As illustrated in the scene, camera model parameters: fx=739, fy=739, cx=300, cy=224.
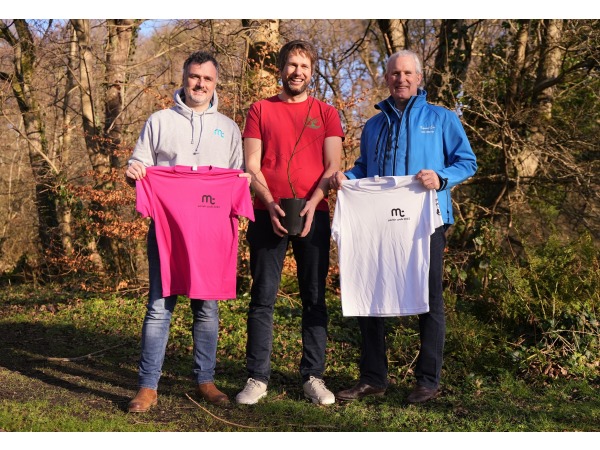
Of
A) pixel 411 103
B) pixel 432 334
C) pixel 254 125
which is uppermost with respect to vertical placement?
pixel 411 103

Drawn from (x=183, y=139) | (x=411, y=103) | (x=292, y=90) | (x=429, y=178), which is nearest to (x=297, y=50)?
(x=292, y=90)

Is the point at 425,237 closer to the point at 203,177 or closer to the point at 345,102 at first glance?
the point at 203,177

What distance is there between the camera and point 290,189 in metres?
5.02

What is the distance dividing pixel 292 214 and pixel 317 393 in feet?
4.17

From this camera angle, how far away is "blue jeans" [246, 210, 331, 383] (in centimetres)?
507

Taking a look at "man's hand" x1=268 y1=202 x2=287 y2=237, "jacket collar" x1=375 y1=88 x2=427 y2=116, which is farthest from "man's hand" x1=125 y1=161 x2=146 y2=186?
"jacket collar" x1=375 y1=88 x2=427 y2=116

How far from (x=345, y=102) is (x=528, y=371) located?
166 inches

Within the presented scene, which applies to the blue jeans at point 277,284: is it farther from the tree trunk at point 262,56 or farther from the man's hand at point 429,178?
the tree trunk at point 262,56

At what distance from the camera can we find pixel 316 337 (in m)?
5.18

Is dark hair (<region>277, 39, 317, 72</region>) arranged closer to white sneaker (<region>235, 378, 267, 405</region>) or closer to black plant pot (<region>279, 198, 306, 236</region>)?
black plant pot (<region>279, 198, 306, 236</region>)

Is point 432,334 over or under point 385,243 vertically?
under

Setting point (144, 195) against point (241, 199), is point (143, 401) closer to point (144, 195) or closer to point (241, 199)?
point (144, 195)

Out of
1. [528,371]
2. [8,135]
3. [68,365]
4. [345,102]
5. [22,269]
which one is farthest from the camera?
[8,135]

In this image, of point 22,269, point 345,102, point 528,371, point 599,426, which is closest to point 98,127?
point 22,269
